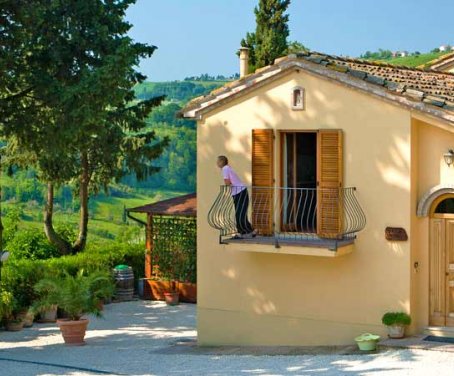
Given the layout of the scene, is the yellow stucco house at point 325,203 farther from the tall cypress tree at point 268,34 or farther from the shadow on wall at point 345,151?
the tall cypress tree at point 268,34

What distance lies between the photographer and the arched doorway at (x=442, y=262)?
16750 mm

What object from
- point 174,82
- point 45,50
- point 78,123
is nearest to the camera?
point 78,123

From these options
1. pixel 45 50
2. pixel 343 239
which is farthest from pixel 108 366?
pixel 45 50

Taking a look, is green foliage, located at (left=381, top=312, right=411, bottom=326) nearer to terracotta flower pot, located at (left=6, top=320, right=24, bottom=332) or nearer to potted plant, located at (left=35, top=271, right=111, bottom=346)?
potted plant, located at (left=35, top=271, right=111, bottom=346)

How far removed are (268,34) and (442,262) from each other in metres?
19.0

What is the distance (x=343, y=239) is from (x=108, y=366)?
481cm

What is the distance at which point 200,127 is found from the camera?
750 inches

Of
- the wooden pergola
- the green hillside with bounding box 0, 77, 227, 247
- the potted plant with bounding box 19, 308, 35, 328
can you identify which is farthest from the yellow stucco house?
the green hillside with bounding box 0, 77, 227, 247

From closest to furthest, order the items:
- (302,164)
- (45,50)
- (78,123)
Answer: (302,164)
(78,123)
(45,50)

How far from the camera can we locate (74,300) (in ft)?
63.2

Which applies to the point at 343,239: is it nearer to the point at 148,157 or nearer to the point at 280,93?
the point at 280,93

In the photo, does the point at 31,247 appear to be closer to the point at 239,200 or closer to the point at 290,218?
the point at 239,200

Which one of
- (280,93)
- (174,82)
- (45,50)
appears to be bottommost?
(280,93)

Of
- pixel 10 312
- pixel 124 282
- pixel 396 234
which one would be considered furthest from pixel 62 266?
pixel 396 234
